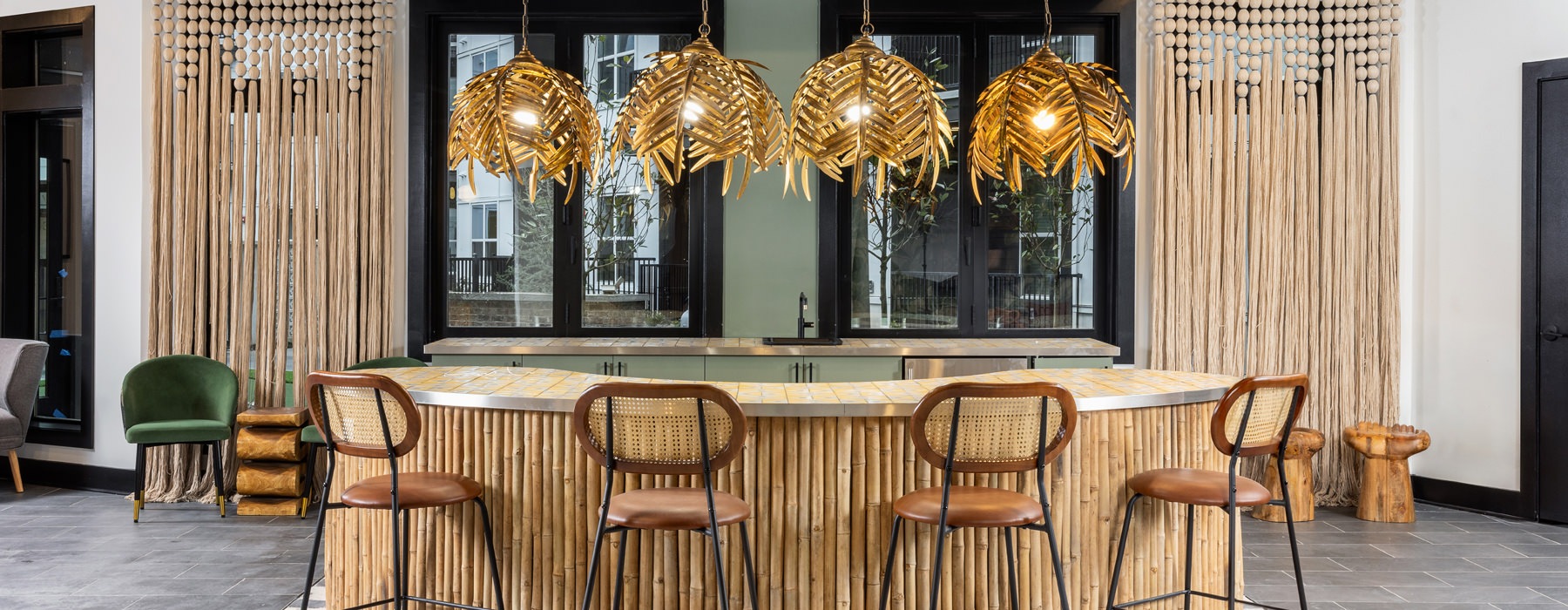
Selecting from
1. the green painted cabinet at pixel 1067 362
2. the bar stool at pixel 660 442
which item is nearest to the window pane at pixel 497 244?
the green painted cabinet at pixel 1067 362

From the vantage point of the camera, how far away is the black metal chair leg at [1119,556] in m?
3.10

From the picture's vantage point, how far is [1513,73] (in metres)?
5.29

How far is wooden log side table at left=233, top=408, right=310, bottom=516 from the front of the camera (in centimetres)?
515

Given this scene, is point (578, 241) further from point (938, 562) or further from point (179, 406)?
point (938, 562)

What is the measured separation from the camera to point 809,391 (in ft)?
10.3

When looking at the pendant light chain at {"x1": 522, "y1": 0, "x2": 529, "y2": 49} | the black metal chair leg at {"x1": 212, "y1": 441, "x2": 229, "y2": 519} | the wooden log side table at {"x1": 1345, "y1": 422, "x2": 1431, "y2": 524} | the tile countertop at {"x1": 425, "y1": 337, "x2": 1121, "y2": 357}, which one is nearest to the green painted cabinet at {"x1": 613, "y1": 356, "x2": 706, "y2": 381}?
the tile countertop at {"x1": 425, "y1": 337, "x2": 1121, "y2": 357}

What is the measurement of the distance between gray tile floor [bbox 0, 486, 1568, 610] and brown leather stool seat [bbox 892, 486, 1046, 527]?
5.96 feet

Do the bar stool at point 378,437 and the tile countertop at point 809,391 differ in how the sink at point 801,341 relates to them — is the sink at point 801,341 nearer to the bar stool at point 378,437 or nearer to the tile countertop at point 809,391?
the tile countertop at point 809,391

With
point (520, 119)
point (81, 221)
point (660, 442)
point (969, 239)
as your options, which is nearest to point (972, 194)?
point (969, 239)

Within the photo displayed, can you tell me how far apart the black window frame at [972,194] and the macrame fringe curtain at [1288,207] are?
207 millimetres

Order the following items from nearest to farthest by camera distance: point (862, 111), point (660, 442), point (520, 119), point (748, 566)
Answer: point (660, 442) < point (748, 566) < point (862, 111) < point (520, 119)

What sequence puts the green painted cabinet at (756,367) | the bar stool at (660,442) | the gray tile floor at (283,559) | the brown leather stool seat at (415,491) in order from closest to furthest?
the bar stool at (660,442), the brown leather stool seat at (415,491), the gray tile floor at (283,559), the green painted cabinet at (756,367)

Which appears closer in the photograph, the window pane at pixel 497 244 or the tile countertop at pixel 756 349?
the tile countertop at pixel 756 349

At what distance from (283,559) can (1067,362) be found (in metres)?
4.15
